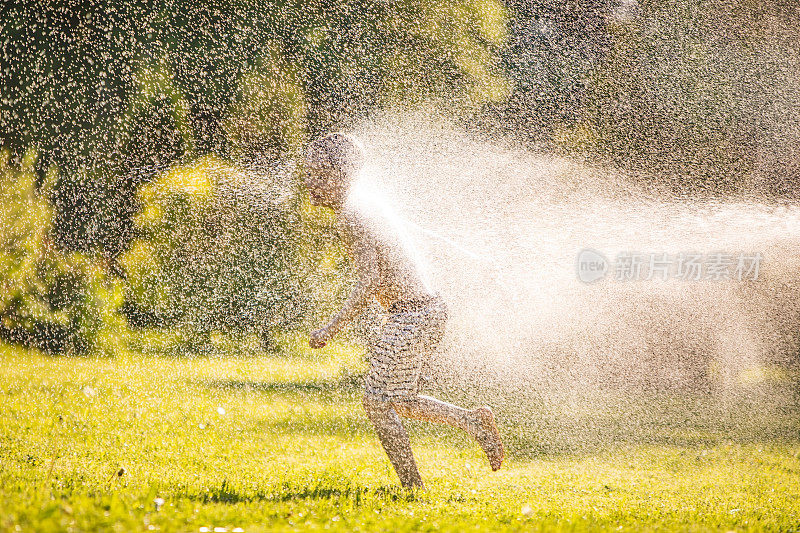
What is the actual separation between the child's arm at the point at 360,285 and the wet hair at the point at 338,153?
1.32 feet

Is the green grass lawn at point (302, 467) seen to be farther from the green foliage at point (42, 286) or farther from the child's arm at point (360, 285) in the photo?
the green foliage at point (42, 286)

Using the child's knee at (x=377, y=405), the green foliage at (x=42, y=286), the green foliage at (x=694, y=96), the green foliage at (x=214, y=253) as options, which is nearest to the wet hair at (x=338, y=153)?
the child's knee at (x=377, y=405)

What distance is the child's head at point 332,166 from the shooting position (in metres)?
3.66

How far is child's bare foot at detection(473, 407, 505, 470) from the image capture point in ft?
12.2

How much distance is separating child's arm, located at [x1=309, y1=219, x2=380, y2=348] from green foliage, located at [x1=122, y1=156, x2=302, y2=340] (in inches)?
245

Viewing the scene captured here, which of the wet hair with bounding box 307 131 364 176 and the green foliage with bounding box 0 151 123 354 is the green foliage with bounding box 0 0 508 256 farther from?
the wet hair with bounding box 307 131 364 176

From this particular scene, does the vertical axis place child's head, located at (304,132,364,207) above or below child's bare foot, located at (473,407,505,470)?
above

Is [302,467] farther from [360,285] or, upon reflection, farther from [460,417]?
[360,285]

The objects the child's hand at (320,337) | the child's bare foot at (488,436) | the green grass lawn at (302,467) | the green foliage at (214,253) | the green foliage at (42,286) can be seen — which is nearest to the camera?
the green grass lawn at (302,467)

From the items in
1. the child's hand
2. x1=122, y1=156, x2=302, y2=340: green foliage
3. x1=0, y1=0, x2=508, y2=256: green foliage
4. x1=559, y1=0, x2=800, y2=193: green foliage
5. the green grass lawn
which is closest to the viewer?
the green grass lawn

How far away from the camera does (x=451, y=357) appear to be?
912 centimetres

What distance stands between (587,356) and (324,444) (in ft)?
16.4

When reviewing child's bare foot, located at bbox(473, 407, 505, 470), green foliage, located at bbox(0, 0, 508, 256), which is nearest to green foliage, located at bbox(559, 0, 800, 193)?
green foliage, located at bbox(0, 0, 508, 256)

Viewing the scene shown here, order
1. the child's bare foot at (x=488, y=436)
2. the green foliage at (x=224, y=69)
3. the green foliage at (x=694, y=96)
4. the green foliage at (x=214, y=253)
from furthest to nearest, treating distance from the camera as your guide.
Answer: the green foliage at (x=214, y=253), the green foliage at (x=224, y=69), the green foliage at (x=694, y=96), the child's bare foot at (x=488, y=436)
